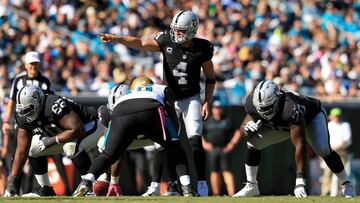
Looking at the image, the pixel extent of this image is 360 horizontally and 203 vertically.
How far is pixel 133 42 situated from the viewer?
12.6 metres

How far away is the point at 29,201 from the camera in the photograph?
35.1 ft

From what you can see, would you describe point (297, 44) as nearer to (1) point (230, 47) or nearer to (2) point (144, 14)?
(1) point (230, 47)

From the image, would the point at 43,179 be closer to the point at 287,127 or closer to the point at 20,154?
the point at 20,154

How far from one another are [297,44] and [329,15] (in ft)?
7.94

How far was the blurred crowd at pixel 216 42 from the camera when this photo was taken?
1969 cm

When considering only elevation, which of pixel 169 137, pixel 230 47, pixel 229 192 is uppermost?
pixel 230 47

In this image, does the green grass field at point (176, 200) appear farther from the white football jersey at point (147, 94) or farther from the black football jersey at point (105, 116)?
the black football jersey at point (105, 116)

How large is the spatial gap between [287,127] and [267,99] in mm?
565

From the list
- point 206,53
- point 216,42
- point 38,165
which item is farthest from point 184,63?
point 216,42

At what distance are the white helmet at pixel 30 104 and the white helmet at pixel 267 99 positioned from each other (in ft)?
8.59

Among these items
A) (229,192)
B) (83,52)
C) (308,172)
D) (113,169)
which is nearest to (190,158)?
(229,192)

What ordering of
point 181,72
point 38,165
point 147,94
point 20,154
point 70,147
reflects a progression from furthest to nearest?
point 38,165 < point 70,147 < point 181,72 < point 20,154 < point 147,94

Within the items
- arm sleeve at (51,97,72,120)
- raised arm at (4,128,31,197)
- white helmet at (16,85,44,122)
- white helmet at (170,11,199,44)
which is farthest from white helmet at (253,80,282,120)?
raised arm at (4,128,31,197)

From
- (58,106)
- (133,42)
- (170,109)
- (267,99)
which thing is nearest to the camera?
(170,109)
